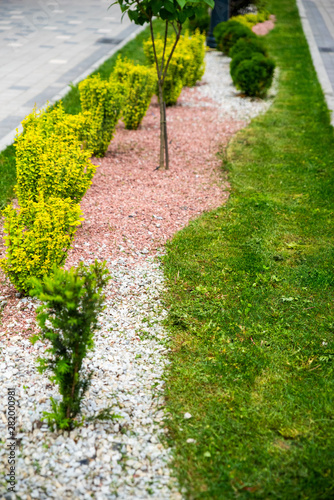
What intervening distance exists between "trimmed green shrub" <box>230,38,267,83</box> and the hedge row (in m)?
4.51

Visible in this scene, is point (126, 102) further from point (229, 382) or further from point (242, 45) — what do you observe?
point (229, 382)

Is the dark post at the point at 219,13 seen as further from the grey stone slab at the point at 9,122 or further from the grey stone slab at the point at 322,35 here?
the grey stone slab at the point at 9,122

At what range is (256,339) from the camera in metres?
4.08

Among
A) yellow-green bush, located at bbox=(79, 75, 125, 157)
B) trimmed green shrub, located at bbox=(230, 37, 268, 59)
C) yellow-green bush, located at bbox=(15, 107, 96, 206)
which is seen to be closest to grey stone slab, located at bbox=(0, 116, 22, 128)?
yellow-green bush, located at bbox=(79, 75, 125, 157)

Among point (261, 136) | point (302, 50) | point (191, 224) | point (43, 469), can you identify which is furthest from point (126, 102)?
point (302, 50)

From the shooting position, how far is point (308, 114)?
32.8 feet

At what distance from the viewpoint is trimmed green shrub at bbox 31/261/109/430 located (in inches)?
113

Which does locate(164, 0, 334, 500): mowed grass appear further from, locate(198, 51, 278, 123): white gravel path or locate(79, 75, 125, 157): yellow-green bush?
locate(198, 51, 278, 123): white gravel path

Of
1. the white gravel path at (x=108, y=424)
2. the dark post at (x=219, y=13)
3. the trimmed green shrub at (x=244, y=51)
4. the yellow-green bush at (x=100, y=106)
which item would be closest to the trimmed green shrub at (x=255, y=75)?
the trimmed green shrub at (x=244, y=51)

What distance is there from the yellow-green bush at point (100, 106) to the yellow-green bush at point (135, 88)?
797 millimetres

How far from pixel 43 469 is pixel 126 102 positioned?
657 centimetres

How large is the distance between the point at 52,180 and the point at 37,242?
3.38 ft

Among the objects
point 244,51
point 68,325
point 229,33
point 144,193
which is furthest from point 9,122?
point 229,33

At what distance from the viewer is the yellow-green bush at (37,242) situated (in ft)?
13.9
